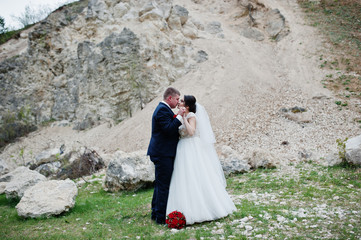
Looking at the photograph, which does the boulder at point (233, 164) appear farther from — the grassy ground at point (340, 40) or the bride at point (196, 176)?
the grassy ground at point (340, 40)

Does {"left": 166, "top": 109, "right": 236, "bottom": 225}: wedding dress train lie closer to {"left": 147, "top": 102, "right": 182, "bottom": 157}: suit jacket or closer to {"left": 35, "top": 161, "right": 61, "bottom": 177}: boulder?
{"left": 147, "top": 102, "right": 182, "bottom": 157}: suit jacket

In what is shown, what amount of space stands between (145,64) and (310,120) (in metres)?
12.3

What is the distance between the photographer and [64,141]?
758 inches

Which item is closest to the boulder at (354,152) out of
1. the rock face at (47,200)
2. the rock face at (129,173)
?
the rock face at (129,173)

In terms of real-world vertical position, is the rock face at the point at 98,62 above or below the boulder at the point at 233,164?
above

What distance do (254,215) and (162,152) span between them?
6.89 ft

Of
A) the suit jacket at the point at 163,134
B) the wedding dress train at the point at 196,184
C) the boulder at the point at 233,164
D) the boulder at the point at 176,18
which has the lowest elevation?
the boulder at the point at 233,164

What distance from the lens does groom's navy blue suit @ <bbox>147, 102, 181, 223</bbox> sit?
4812mm

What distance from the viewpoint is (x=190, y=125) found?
4.76 metres

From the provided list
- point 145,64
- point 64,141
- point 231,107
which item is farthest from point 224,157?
point 64,141

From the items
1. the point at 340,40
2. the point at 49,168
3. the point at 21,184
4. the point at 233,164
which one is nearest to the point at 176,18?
the point at 340,40

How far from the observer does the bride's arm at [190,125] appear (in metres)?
4.67

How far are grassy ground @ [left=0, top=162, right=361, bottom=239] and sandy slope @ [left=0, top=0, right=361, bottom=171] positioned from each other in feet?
9.25

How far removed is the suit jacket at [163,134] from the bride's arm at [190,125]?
20 cm
